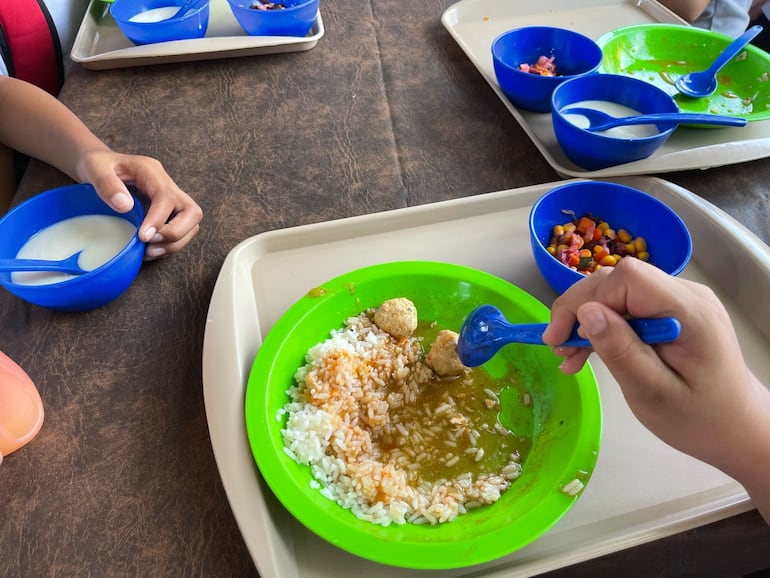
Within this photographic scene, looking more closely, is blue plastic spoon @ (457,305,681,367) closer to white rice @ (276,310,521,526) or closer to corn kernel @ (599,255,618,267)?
white rice @ (276,310,521,526)

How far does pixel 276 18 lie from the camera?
56.8 inches

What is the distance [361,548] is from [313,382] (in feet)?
0.86

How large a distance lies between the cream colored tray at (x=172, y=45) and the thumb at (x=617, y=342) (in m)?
1.22

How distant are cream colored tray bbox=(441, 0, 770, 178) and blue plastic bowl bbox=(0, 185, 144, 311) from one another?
2.89 ft

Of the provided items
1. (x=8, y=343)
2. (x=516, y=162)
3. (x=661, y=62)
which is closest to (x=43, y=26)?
(x=8, y=343)

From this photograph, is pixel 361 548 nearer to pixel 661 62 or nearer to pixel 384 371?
pixel 384 371

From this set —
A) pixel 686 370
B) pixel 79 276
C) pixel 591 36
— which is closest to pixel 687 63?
pixel 591 36

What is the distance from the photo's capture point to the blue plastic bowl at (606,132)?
3.66 feet

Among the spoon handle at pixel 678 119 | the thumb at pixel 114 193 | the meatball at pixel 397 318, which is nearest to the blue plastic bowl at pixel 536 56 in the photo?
the spoon handle at pixel 678 119

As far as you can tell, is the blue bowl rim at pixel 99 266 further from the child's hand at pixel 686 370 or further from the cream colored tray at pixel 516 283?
the child's hand at pixel 686 370

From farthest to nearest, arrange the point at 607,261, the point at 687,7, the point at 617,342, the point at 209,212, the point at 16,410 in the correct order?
the point at 687,7
the point at 209,212
the point at 607,261
the point at 16,410
the point at 617,342

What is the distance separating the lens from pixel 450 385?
2.96 feet

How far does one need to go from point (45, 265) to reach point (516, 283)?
2.64 feet

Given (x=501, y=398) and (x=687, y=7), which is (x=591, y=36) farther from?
(x=501, y=398)
